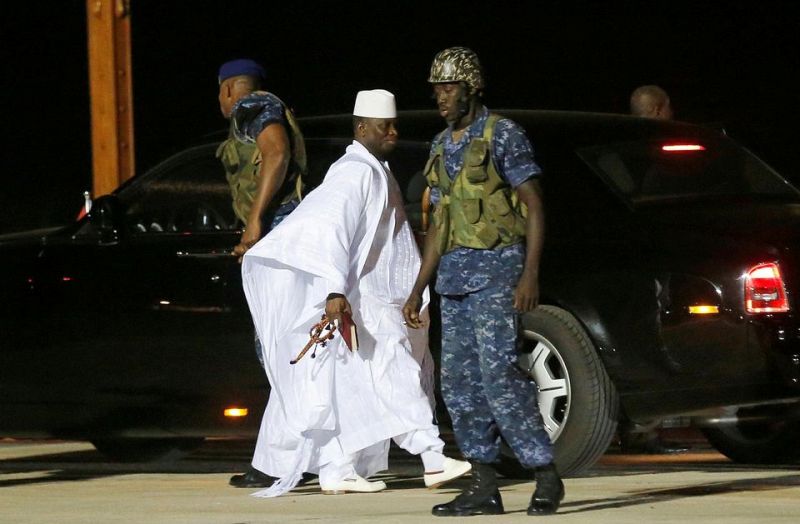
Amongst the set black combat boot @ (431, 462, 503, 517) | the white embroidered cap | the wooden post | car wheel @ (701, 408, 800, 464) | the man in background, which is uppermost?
the wooden post

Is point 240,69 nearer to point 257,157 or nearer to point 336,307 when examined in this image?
point 257,157

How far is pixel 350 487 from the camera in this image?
313 inches

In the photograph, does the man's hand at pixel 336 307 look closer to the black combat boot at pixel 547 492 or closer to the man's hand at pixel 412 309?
the man's hand at pixel 412 309

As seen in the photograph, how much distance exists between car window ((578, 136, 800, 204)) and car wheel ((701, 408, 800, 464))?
3.50ft

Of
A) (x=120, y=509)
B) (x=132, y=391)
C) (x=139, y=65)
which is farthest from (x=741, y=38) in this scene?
(x=120, y=509)

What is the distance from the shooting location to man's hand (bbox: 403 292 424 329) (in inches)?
288

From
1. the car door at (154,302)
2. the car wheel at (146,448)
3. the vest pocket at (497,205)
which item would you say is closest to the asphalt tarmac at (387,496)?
the car wheel at (146,448)

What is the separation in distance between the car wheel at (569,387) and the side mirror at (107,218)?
6.13 ft

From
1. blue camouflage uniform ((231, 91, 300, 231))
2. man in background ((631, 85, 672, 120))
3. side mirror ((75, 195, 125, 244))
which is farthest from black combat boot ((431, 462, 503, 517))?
man in background ((631, 85, 672, 120))

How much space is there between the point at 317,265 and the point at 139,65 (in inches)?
350

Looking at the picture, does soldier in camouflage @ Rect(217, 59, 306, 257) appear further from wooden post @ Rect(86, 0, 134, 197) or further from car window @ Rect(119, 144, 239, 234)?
wooden post @ Rect(86, 0, 134, 197)

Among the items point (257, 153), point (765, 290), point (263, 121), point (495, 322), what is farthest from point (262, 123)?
point (765, 290)

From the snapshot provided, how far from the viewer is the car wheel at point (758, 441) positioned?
899 cm

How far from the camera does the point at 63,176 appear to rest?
53.2 ft
